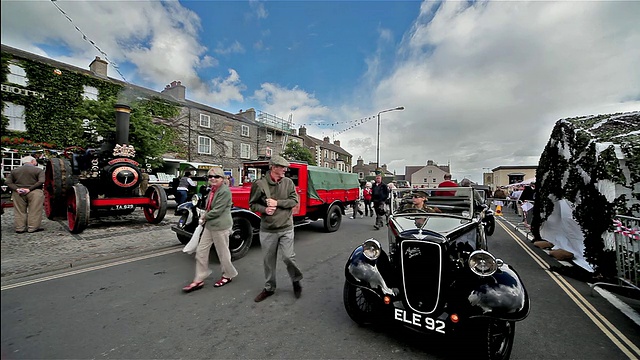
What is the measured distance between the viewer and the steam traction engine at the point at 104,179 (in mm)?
6609

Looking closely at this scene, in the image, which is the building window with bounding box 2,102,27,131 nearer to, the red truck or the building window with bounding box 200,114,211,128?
the building window with bounding box 200,114,211,128

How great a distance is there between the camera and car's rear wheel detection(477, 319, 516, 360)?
223 cm

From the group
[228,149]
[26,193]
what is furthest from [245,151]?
[26,193]

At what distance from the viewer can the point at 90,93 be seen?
15.9 m

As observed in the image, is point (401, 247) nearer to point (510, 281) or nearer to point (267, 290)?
point (510, 281)

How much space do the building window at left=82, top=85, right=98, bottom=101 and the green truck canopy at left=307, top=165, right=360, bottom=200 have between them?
53.3 feet

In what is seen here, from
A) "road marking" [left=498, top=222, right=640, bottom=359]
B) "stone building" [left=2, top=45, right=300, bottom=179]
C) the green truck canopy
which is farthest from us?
"stone building" [left=2, top=45, right=300, bottom=179]

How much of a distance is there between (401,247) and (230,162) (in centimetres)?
2249

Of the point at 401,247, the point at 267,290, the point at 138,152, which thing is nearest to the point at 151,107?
the point at 138,152

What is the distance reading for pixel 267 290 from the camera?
11.7 ft

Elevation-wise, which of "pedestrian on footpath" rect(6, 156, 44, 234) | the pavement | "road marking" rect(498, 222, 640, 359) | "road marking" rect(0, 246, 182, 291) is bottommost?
"road marking" rect(498, 222, 640, 359)

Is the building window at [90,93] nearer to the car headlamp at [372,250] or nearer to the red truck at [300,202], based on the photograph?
the red truck at [300,202]

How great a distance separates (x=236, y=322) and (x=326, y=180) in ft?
16.9

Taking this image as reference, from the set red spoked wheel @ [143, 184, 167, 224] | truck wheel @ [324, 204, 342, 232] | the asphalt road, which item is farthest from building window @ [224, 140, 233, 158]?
the asphalt road
